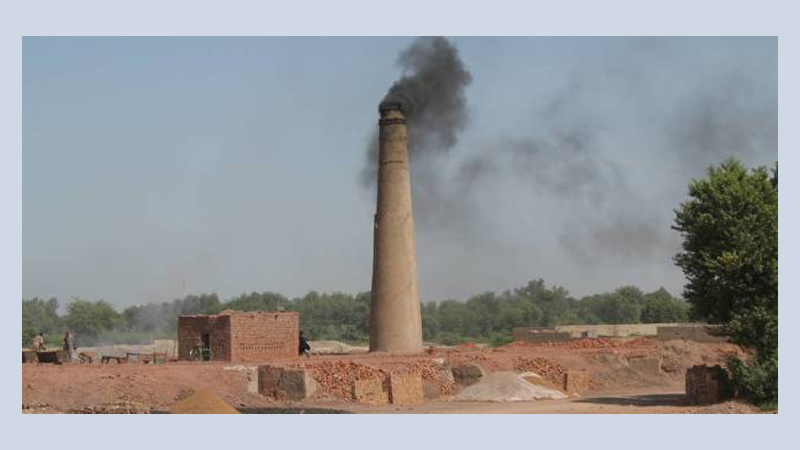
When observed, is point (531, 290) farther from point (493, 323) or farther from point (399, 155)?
point (399, 155)

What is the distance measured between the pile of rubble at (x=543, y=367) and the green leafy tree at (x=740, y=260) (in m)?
8.65

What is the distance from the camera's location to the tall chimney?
116ft

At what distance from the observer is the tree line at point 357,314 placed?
3280 inches

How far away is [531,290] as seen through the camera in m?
122

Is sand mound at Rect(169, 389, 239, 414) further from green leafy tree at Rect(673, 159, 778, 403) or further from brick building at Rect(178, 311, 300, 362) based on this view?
green leafy tree at Rect(673, 159, 778, 403)

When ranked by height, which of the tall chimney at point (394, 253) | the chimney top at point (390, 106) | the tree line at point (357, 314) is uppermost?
the chimney top at point (390, 106)

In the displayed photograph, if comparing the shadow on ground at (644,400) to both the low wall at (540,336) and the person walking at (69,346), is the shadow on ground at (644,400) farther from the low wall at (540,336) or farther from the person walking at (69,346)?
the low wall at (540,336)

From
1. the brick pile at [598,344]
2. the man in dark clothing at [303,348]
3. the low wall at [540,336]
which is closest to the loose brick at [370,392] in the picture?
the man in dark clothing at [303,348]

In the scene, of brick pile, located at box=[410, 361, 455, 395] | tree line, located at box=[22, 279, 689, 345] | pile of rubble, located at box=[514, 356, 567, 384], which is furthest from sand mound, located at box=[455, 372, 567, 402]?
tree line, located at box=[22, 279, 689, 345]

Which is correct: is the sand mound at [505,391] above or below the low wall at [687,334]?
above

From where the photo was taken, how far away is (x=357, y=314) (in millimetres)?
89438

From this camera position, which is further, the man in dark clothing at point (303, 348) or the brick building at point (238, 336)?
the man in dark clothing at point (303, 348)

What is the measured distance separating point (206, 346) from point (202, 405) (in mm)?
9196

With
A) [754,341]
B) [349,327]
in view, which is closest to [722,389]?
[754,341]
